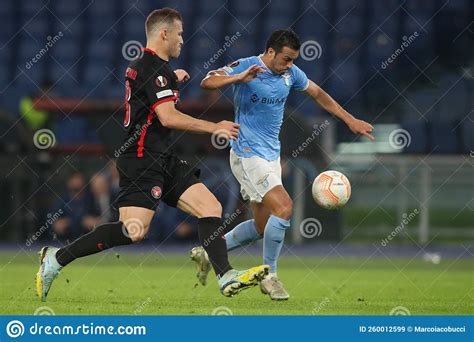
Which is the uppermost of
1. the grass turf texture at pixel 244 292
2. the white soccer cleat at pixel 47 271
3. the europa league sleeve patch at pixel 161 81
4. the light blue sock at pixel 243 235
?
the europa league sleeve patch at pixel 161 81

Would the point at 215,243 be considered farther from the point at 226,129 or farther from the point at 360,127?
the point at 360,127

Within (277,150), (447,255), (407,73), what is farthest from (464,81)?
(277,150)

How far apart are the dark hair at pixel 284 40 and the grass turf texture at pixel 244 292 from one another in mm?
1886

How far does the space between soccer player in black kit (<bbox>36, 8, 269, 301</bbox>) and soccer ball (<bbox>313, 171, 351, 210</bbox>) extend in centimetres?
99

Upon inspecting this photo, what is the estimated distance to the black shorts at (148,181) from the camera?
23.7 ft

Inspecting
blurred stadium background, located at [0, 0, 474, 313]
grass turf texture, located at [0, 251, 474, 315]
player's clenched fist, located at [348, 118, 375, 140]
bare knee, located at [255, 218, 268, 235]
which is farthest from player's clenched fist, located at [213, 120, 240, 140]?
blurred stadium background, located at [0, 0, 474, 313]

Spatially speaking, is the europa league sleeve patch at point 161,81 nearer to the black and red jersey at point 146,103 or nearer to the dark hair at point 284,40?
the black and red jersey at point 146,103

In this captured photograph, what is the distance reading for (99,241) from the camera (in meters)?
7.34

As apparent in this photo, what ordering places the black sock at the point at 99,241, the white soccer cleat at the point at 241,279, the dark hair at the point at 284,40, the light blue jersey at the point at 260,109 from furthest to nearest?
the light blue jersey at the point at 260,109
the dark hair at the point at 284,40
the black sock at the point at 99,241
the white soccer cleat at the point at 241,279

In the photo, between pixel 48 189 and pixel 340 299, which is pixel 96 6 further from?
pixel 340 299

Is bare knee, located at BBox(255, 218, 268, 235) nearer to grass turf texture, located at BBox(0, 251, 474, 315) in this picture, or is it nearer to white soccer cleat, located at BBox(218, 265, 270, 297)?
grass turf texture, located at BBox(0, 251, 474, 315)

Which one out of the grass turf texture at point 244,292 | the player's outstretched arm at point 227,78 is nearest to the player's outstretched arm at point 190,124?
the player's outstretched arm at point 227,78

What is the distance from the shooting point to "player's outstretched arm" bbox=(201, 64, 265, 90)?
285 inches

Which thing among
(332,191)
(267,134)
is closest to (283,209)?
(332,191)
